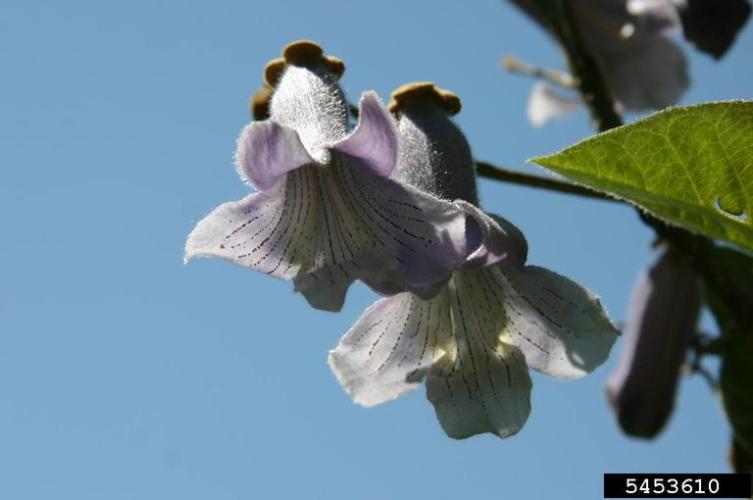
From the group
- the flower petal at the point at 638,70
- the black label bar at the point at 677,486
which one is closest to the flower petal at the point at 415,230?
the black label bar at the point at 677,486

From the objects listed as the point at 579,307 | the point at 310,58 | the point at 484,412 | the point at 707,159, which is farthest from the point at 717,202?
the point at 310,58

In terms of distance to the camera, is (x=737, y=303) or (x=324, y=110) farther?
(x=737, y=303)

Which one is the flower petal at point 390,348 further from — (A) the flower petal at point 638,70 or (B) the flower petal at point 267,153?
(A) the flower petal at point 638,70

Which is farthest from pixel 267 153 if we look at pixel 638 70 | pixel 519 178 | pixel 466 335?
pixel 638 70

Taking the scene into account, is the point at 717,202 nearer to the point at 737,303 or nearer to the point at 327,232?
the point at 327,232

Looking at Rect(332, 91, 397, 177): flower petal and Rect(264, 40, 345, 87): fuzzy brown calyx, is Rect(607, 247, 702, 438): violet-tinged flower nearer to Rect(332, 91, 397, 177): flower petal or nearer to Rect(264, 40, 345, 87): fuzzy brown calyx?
Rect(264, 40, 345, 87): fuzzy brown calyx

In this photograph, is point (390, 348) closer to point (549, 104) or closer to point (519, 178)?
point (519, 178)
